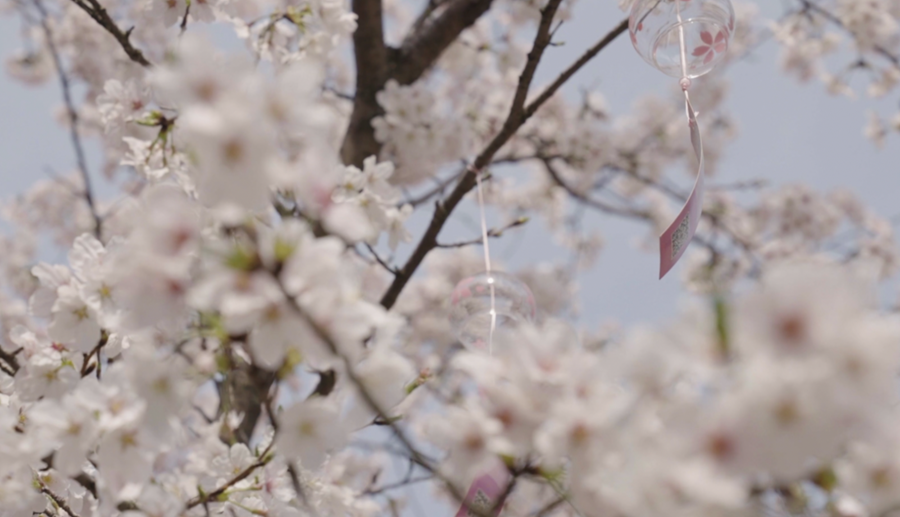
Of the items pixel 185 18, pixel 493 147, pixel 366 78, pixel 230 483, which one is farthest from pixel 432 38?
pixel 230 483

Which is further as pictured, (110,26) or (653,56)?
(110,26)

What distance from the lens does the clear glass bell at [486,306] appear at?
135 cm

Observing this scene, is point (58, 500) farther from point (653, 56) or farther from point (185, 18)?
point (653, 56)

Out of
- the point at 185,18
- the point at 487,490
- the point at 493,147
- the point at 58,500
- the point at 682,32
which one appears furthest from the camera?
the point at 493,147

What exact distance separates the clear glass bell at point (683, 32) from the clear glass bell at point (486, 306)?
531mm

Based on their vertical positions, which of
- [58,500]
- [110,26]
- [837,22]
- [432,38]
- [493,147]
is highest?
[837,22]

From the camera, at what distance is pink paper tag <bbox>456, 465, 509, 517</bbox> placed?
0.66 metres

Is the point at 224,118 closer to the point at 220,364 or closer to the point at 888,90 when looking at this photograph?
the point at 220,364

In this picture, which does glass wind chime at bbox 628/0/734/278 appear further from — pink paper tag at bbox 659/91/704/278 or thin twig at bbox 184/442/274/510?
thin twig at bbox 184/442/274/510

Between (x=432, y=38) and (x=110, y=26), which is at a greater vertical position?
(x=432, y=38)

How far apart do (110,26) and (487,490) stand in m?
1.28

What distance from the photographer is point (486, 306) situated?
1.35 metres

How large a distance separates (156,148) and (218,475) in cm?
57

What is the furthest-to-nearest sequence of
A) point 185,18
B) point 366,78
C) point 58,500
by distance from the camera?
point 366,78 → point 185,18 → point 58,500
